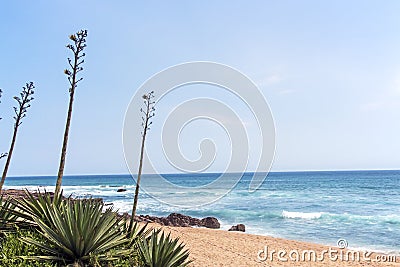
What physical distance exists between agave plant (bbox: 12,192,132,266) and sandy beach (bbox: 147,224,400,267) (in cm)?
536

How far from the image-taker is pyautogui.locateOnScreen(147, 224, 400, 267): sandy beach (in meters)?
10.5

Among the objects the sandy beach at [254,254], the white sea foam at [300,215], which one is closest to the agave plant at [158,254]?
the sandy beach at [254,254]

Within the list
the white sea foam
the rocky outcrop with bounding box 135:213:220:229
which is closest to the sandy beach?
the rocky outcrop with bounding box 135:213:220:229

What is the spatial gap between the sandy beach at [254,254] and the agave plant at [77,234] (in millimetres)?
5358

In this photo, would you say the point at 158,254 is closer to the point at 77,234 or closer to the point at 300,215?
the point at 77,234

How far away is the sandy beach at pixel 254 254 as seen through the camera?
10477 millimetres

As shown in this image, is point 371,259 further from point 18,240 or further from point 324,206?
point 324,206

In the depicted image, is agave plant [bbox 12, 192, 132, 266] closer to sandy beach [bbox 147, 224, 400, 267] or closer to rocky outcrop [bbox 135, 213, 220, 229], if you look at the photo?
sandy beach [bbox 147, 224, 400, 267]

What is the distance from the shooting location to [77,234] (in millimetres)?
→ 3723

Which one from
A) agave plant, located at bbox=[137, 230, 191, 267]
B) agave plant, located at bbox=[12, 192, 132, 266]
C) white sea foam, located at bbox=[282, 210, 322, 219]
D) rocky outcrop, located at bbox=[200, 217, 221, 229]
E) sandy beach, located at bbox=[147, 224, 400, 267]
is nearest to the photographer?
agave plant, located at bbox=[12, 192, 132, 266]

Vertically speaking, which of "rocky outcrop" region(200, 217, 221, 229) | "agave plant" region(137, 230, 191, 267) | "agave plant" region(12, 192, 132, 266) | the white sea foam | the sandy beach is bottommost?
the white sea foam

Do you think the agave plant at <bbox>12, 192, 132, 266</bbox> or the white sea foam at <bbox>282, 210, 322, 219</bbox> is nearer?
the agave plant at <bbox>12, 192, 132, 266</bbox>

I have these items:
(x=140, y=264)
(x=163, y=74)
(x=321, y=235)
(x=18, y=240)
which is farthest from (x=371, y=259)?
(x=18, y=240)

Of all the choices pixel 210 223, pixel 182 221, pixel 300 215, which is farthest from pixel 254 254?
pixel 300 215
